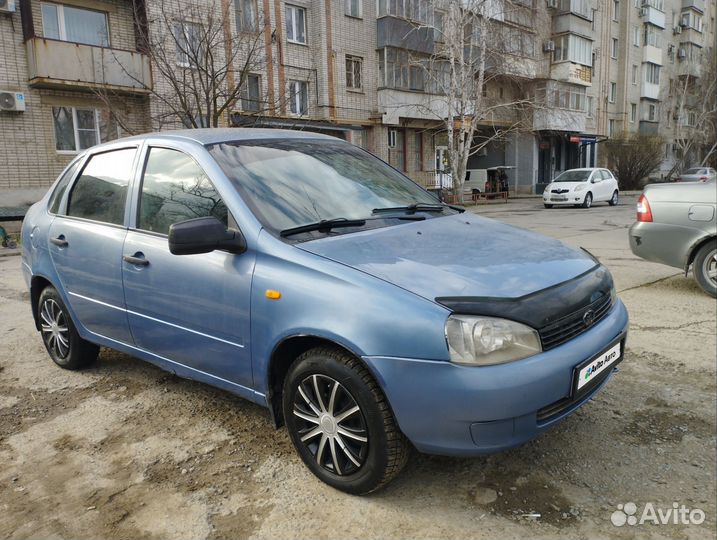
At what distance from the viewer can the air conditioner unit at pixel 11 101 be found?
1722 centimetres

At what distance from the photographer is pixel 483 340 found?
7.30 feet

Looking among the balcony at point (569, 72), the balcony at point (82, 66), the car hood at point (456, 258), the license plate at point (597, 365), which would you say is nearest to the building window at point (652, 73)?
the balcony at point (569, 72)

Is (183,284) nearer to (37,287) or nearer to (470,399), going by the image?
(470,399)

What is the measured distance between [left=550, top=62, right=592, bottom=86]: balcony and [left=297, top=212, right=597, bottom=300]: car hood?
34.8 m

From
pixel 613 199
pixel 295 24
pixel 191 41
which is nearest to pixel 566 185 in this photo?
pixel 613 199

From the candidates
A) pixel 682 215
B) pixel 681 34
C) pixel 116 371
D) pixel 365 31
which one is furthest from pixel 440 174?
pixel 681 34

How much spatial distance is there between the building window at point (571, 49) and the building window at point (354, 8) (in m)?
14.9

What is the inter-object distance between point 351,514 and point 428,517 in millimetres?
322

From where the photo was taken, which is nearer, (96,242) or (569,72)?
(96,242)

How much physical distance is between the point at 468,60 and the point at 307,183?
22734 millimetres

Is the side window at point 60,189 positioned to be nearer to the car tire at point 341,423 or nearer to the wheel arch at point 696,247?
the car tire at point 341,423

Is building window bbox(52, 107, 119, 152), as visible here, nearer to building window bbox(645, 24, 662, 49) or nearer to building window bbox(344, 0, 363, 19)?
building window bbox(344, 0, 363, 19)

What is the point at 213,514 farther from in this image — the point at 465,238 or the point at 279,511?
the point at 465,238

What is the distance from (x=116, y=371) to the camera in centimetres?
427
